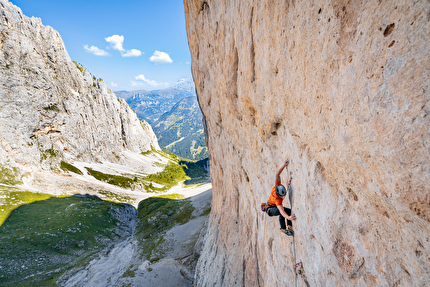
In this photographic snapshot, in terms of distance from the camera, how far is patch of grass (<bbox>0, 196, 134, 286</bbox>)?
29.6 m

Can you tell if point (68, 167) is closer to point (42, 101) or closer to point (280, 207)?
point (42, 101)

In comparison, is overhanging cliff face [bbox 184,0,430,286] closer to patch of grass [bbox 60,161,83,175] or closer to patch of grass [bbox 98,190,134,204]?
patch of grass [bbox 98,190,134,204]

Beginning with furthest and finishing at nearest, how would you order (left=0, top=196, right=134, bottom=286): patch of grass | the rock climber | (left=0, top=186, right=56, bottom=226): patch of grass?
(left=0, top=186, right=56, bottom=226): patch of grass → (left=0, top=196, right=134, bottom=286): patch of grass → the rock climber

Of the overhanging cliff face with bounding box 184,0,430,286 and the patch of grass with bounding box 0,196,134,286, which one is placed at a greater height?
the overhanging cliff face with bounding box 184,0,430,286

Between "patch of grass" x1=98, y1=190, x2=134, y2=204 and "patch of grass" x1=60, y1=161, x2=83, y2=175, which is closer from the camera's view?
"patch of grass" x1=98, y1=190, x2=134, y2=204

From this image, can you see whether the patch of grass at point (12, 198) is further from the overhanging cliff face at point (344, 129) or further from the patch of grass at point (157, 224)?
the overhanging cliff face at point (344, 129)

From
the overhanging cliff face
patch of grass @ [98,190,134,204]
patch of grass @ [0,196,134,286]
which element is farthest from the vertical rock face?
the overhanging cliff face

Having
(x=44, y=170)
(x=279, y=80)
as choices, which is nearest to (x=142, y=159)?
(x=44, y=170)

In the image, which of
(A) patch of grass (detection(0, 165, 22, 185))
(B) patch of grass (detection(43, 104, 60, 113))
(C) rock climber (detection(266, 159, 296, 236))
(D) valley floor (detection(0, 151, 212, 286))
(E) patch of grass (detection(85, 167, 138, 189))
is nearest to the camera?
(C) rock climber (detection(266, 159, 296, 236))

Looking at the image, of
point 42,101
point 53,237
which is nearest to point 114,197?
point 53,237

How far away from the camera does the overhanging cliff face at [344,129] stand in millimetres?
3168

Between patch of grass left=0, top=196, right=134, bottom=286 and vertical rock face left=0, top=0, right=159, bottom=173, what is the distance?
2938cm

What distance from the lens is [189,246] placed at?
35.7 metres

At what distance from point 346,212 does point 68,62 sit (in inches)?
4824
